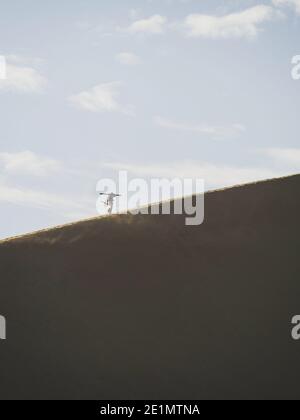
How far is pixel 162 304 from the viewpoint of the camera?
7.91 m

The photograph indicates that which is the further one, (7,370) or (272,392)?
(7,370)

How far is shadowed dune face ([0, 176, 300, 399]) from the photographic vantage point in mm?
7270

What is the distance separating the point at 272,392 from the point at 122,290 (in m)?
3.44

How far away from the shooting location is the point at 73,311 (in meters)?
8.27

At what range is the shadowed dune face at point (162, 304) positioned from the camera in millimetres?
7270
